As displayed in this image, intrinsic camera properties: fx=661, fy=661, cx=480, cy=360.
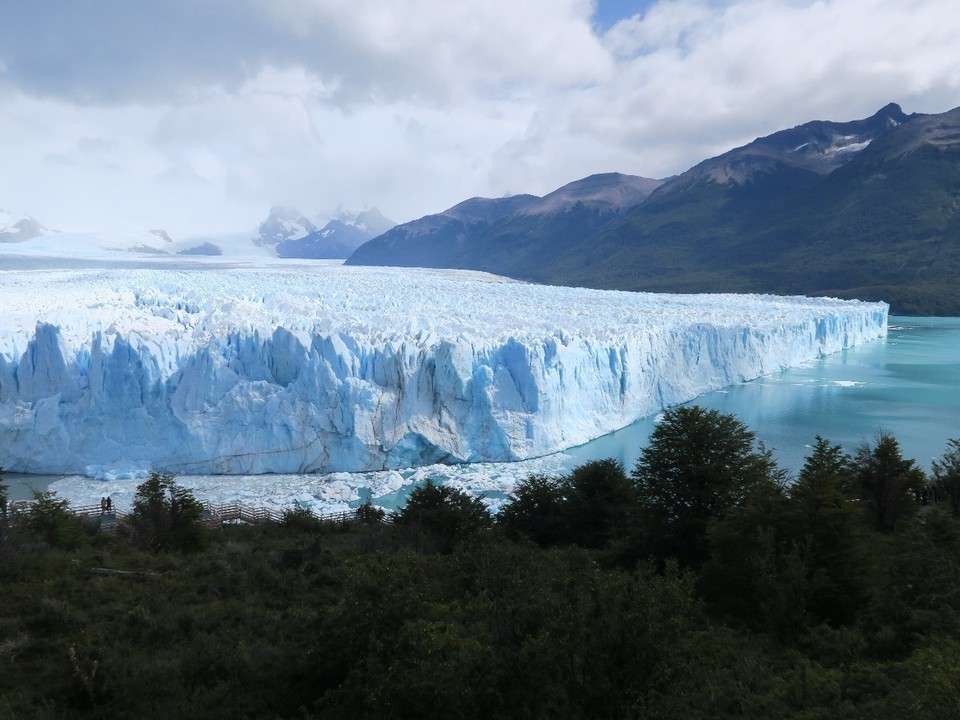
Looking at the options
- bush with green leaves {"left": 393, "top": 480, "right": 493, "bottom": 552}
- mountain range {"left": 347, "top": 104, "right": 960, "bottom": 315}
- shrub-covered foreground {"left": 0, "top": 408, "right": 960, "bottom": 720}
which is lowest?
bush with green leaves {"left": 393, "top": 480, "right": 493, "bottom": 552}

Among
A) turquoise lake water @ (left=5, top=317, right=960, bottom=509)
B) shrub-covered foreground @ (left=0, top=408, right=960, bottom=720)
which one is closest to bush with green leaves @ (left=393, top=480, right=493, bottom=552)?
shrub-covered foreground @ (left=0, top=408, right=960, bottom=720)

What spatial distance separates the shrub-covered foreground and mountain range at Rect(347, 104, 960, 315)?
52205 mm

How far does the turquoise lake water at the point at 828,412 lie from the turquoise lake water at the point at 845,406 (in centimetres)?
2

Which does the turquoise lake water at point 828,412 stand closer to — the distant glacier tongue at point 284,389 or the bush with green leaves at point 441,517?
the distant glacier tongue at point 284,389

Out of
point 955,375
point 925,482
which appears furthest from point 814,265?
point 925,482

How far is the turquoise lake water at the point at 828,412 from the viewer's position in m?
13.2

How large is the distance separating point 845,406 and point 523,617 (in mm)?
18756

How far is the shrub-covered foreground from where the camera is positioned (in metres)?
3.62

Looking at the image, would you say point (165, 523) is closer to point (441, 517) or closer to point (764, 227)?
point (441, 517)

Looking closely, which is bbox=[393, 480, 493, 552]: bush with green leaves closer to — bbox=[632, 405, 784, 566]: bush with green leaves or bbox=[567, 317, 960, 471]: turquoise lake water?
bbox=[632, 405, 784, 566]: bush with green leaves

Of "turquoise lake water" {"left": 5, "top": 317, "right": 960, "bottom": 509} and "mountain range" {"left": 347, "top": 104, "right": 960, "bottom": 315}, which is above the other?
"mountain range" {"left": 347, "top": 104, "right": 960, "bottom": 315}

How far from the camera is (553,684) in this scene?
360 cm

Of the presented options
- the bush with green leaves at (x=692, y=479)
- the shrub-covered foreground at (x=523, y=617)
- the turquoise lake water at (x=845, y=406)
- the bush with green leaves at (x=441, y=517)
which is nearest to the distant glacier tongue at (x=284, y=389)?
the turquoise lake water at (x=845, y=406)

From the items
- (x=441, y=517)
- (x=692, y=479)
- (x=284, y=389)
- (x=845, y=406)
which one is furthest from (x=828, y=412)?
(x=284, y=389)
